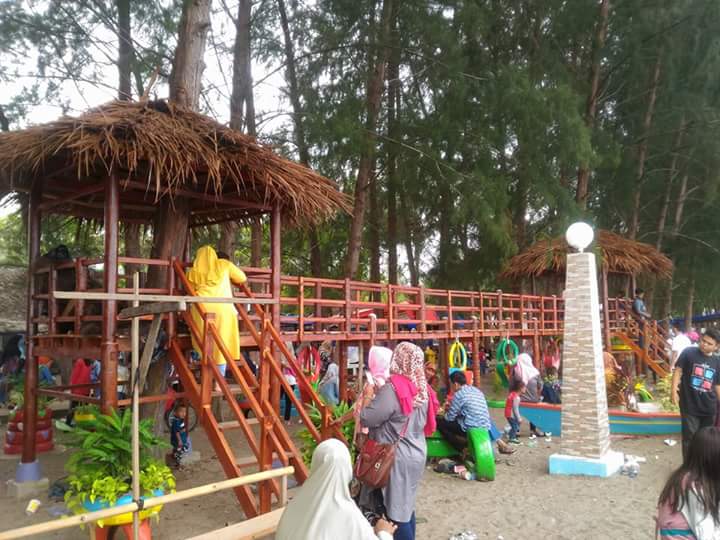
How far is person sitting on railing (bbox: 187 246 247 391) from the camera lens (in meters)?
5.41

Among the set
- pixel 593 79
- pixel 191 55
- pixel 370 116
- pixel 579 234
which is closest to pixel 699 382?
pixel 579 234

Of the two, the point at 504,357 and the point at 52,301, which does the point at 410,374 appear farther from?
the point at 504,357

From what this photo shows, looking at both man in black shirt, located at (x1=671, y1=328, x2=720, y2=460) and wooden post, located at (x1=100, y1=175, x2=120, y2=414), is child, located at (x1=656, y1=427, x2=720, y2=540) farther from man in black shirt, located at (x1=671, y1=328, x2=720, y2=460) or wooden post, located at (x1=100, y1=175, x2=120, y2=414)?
wooden post, located at (x1=100, y1=175, x2=120, y2=414)

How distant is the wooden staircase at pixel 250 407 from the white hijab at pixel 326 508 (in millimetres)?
2258

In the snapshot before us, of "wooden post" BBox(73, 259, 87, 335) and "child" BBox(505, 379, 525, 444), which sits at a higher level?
"wooden post" BBox(73, 259, 87, 335)

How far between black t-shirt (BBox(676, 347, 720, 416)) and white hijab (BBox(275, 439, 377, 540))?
459 cm

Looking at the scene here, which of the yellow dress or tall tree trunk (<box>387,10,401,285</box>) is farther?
tall tree trunk (<box>387,10,401,285</box>)

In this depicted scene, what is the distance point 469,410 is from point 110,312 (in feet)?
13.7

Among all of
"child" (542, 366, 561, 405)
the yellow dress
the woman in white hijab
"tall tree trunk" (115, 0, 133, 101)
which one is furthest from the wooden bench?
"tall tree trunk" (115, 0, 133, 101)

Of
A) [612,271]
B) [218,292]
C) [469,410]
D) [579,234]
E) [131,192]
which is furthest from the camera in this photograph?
[612,271]

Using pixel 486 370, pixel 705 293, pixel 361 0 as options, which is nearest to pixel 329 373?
pixel 361 0

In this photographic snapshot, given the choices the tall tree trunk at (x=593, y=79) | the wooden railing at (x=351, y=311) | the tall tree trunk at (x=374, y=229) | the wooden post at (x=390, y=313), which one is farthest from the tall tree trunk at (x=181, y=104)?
the tall tree trunk at (x=593, y=79)

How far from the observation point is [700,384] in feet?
18.4

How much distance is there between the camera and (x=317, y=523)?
2287 mm
